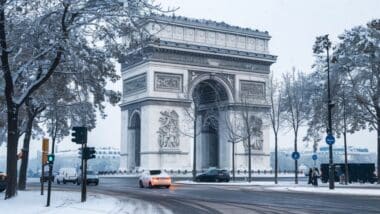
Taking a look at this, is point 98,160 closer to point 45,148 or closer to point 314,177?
point 314,177

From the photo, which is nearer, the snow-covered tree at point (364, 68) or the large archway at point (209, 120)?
the snow-covered tree at point (364, 68)

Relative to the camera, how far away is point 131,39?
74.2ft

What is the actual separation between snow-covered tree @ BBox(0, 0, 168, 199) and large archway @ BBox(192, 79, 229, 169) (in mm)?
43721

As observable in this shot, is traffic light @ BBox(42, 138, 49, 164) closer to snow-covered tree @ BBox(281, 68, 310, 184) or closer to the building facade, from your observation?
snow-covered tree @ BBox(281, 68, 310, 184)

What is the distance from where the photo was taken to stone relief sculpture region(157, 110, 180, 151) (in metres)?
64.4

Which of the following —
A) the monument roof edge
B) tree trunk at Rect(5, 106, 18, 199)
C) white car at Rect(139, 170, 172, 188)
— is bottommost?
white car at Rect(139, 170, 172, 188)

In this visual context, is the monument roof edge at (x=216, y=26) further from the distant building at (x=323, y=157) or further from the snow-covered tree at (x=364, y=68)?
the distant building at (x=323, y=157)

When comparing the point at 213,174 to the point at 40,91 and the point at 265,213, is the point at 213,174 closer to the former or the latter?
the point at 40,91

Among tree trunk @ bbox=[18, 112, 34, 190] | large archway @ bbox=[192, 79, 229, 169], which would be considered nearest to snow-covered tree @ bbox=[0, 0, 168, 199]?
tree trunk @ bbox=[18, 112, 34, 190]

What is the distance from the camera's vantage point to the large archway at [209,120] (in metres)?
68.8

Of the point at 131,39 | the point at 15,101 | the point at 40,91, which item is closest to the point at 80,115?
the point at 40,91

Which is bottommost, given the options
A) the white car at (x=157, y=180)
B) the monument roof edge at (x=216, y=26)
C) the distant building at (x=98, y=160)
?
the white car at (x=157, y=180)

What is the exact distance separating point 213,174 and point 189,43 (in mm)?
19524

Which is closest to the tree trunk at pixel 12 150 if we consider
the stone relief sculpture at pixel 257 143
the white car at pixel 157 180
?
the white car at pixel 157 180
